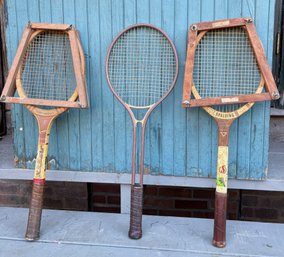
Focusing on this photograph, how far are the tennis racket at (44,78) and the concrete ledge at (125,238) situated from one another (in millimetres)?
150

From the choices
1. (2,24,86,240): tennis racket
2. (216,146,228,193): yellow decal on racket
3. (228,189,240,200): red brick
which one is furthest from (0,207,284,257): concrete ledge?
(228,189,240,200): red brick

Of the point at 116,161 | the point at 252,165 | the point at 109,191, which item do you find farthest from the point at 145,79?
the point at 109,191

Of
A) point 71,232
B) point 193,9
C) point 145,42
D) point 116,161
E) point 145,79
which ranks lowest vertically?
point 71,232

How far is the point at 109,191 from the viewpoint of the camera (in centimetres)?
398

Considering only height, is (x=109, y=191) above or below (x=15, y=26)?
below

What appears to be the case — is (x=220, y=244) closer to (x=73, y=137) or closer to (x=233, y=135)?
(x=233, y=135)

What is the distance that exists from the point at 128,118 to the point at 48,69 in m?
0.65

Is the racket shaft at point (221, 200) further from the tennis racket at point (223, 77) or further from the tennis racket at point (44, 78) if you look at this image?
the tennis racket at point (44, 78)

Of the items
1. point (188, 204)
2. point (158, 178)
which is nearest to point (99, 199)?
point (188, 204)

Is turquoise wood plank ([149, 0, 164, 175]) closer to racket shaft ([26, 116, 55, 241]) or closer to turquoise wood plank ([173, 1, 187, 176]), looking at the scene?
turquoise wood plank ([173, 1, 187, 176])

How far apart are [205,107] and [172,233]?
2.83 ft

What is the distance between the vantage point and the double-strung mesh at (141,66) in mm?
2465

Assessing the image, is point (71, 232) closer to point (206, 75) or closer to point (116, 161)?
point (116, 161)

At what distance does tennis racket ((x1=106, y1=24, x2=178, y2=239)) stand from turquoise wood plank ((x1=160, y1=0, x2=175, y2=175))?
8 centimetres
